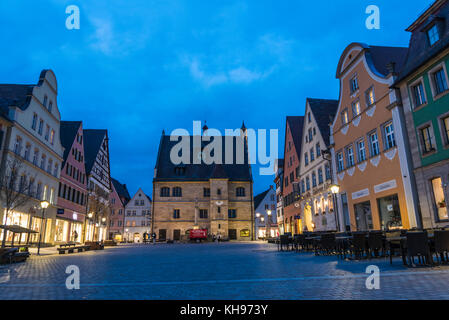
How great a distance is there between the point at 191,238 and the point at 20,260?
3570 cm

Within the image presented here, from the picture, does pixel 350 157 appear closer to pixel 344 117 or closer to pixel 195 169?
pixel 344 117

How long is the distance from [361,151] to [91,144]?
4093cm

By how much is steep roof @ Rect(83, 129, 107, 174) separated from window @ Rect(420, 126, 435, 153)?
41779 mm

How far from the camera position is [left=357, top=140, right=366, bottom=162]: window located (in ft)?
74.6

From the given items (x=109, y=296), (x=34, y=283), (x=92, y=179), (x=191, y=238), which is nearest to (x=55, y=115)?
(x=92, y=179)

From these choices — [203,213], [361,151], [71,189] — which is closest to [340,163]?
[361,151]

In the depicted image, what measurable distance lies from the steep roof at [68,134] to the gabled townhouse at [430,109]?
1403 inches

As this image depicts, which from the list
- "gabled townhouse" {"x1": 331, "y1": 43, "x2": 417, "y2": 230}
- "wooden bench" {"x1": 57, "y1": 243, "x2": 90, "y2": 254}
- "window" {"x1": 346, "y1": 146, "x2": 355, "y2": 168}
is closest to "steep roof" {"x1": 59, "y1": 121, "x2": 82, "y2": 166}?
"wooden bench" {"x1": 57, "y1": 243, "x2": 90, "y2": 254}

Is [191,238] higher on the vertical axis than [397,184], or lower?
lower

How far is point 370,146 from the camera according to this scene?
21.9 meters

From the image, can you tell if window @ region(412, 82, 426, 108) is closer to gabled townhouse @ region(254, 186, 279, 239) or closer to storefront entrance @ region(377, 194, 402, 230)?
storefront entrance @ region(377, 194, 402, 230)

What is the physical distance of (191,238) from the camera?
4925 cm
